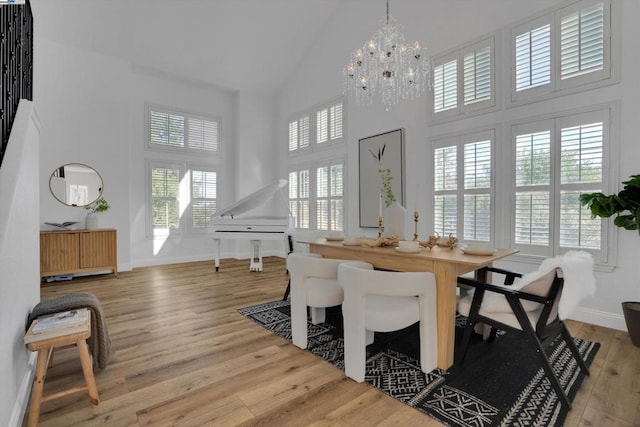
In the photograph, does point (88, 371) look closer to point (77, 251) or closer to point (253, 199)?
point (253, 199)

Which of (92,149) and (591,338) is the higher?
(92,149)

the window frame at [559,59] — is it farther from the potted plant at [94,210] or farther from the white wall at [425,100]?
the potted plant at [94,210]

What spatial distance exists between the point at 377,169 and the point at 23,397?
15.8ft

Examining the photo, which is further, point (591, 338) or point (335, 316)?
point (335, 316)

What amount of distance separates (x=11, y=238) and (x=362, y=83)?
3.07 m

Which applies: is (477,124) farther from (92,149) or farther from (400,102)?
(92,149)

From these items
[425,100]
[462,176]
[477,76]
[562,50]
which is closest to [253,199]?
[425,100]

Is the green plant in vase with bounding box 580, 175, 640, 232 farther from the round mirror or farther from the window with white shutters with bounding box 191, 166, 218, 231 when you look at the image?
the round mirror

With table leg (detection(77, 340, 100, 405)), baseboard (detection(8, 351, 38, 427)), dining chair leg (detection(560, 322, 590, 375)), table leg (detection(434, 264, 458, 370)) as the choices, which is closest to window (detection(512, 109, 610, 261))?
dining chair leg (detection(560, 322, 590, 375))

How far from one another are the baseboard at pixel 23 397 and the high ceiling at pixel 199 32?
5453mm

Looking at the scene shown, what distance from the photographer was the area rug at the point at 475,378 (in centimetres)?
181

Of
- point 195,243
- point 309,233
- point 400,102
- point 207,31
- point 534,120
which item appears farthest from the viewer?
point 195,243

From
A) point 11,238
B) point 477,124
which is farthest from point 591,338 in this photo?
point 11,238

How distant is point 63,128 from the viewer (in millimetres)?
5492
